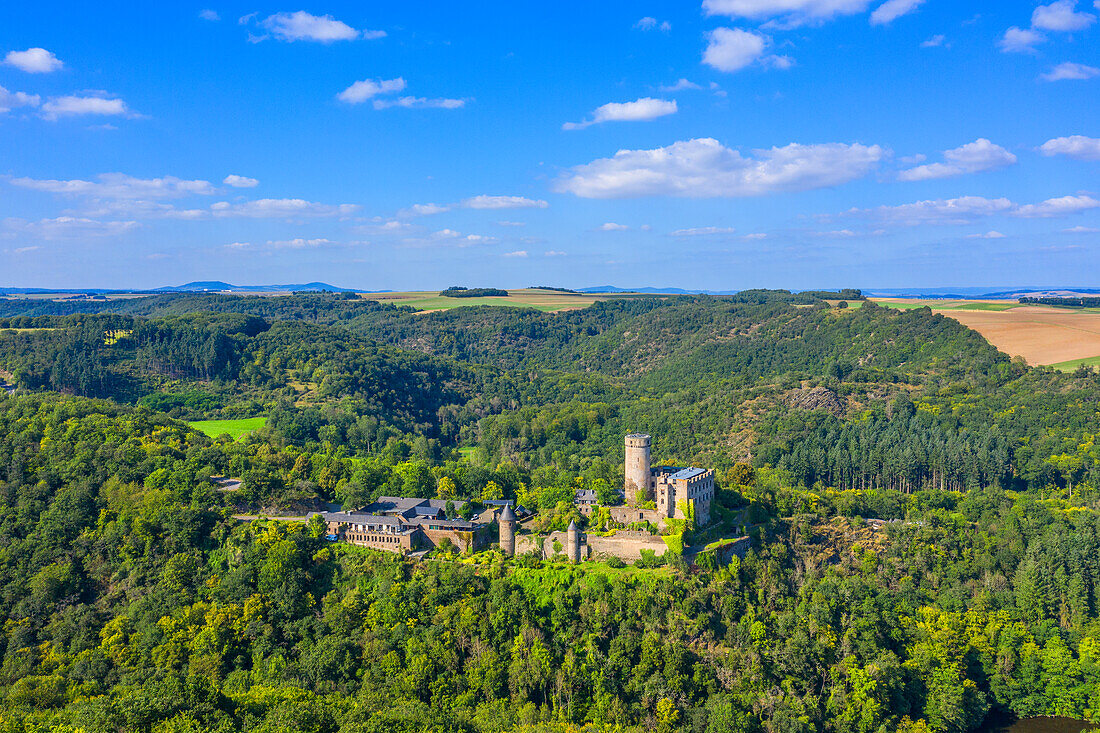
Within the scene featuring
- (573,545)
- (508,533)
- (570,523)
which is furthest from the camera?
(508,533)

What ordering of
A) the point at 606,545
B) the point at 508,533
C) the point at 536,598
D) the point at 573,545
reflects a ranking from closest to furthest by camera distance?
the point at 536,598 < the point at 573,545 < the point at 606,545 < the point at 508,533

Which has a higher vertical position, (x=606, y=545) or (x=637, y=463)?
(x=637, y=463)

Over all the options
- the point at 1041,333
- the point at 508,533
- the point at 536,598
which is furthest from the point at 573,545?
the point at 1041,333

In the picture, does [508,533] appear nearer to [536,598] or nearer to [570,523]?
[570,523]

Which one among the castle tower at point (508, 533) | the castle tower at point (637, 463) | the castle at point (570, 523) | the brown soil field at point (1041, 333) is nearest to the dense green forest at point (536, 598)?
the castle tower at point (508, 533)

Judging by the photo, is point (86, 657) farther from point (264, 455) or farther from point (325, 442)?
point (325, 442)

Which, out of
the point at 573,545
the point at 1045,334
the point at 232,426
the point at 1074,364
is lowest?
the point at 573,545

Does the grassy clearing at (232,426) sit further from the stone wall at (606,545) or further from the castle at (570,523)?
the stone wall at (606,545)
